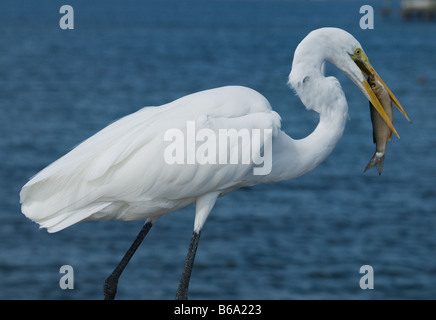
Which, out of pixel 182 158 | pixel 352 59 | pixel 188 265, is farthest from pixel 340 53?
pixel 188 265

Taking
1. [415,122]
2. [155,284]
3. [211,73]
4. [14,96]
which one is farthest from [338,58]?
[211,73]

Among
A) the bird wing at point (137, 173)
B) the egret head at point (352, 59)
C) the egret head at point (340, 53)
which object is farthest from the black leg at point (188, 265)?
the egret head at point (352, 59)

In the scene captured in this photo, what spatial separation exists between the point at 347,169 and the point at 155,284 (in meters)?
9.05

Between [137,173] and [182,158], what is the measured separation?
28 centimetres

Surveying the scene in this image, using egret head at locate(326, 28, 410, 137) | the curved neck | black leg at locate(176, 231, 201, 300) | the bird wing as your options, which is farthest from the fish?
black leg at locate(176, 231, 201, 300)

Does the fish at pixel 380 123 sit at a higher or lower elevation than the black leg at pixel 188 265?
higher

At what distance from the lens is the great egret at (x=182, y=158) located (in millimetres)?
4191

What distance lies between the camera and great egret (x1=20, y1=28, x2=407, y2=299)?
419 cm

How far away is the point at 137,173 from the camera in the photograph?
4207mm

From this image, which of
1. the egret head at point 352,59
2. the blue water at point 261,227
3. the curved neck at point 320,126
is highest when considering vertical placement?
the egret head at point 352,59

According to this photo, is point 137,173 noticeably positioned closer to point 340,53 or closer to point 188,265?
point 188,265

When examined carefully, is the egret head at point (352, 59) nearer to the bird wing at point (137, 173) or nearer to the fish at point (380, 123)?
the fish at point (380, 123)

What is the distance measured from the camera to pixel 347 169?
19.6 m
